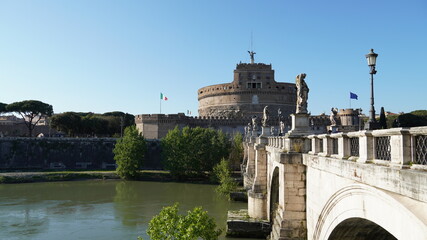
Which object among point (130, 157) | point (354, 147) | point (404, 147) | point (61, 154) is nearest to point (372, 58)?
point (354, 147)

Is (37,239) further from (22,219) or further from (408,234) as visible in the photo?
(408,234)

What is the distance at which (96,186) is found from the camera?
32.0m

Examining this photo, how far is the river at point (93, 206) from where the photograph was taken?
16906 mm

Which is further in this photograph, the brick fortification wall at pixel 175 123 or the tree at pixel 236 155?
the brick fortification wall at pixel 175 123

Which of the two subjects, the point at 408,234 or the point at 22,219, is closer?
the point at 408,234

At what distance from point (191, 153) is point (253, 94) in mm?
20919

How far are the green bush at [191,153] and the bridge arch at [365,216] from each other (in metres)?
28.0

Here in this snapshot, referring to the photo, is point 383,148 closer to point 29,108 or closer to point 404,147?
point 404,147

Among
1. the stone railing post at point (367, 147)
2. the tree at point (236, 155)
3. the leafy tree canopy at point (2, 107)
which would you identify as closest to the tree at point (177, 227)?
the stone railing post at point (367, 147)

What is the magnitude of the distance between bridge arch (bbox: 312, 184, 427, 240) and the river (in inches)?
420

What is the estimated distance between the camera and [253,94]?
175ft

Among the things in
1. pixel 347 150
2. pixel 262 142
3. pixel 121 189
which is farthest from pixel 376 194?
pixel 121 189

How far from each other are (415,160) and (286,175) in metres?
5.50

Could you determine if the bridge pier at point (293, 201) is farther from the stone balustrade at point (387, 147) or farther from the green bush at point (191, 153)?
the green bush at point (191, 153)
